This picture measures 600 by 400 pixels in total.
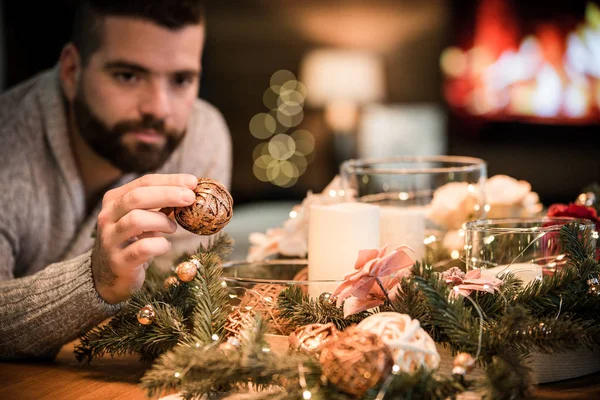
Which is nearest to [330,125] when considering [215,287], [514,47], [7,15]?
[514,47]

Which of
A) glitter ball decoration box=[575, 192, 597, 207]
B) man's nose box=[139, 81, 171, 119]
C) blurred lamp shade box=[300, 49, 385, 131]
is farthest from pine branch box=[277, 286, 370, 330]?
blurred lamp shade box=[300, 49, 385, 131]

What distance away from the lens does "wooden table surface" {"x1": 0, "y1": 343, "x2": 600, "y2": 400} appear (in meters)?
0.73

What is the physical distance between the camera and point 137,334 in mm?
790

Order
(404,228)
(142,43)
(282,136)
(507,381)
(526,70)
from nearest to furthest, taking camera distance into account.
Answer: (507,381)
(404,228)
(142,43)
(526,70)
(282,136)

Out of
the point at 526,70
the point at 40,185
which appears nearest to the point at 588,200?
the point at 40,185

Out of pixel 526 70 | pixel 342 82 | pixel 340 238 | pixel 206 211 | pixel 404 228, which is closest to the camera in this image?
pixel 206 211

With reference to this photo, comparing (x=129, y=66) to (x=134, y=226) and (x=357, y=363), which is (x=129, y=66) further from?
(x=357, y=363)

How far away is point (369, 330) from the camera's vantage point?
0.64 m

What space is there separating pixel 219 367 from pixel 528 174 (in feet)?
12.7

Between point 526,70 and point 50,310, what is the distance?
3.71 meters

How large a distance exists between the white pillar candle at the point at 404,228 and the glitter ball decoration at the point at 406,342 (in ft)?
1.19

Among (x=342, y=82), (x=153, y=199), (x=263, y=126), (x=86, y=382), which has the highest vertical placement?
(x=342, y=82)

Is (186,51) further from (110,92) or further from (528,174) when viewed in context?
(528,174)

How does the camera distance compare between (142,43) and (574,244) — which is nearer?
(574,244)
